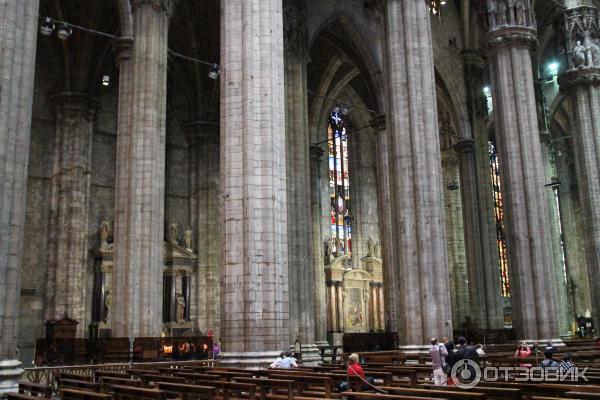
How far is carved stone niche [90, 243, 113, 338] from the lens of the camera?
94.0 ft

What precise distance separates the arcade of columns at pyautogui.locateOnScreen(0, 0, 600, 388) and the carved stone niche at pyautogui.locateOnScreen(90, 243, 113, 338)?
3.40 feet

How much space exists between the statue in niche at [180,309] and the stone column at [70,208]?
479 centimetres

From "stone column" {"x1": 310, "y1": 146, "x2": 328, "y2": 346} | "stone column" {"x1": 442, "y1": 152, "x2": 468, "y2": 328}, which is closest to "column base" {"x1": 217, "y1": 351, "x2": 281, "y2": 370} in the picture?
"stone column" {"x1": 310, "y1": 146, "x2": 328, "y2": 346}

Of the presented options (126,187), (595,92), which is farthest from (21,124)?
(595,92)

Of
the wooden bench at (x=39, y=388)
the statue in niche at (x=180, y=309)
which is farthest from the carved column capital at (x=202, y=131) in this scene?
the wooden bench at (x=39, y=388)

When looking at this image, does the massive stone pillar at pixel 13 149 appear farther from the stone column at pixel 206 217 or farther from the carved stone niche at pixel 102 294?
the stone column at pixel 206 217

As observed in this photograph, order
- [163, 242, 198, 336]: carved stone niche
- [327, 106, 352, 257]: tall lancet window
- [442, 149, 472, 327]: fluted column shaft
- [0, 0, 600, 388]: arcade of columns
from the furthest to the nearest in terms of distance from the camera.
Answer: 1. [327, 106, 352, 257]: tall lancet window
2. [442, 149, 472, 327]: fluted column shaft
3. [163, 242, 198, 336]: carved stone niche
4. [0, 0, 600, 388]: arcade of columns

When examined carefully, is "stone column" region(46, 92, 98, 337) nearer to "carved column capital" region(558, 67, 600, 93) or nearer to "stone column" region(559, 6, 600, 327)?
"carved column capital" region(558, 67, 600, 93)

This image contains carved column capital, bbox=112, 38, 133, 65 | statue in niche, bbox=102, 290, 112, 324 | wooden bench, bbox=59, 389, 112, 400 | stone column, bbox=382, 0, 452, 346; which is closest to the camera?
wooden bench, bbox=59, 389, 112, 400

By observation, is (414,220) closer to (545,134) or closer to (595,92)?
(595,92)

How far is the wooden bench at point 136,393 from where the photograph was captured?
7.61 metres

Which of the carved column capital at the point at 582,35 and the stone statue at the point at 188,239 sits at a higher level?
the carved column capital at the point at 582,35

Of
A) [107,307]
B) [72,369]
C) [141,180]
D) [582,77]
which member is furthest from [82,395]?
[582,77]

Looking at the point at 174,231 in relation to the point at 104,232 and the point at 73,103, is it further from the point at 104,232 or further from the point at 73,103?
the point at 73,103
